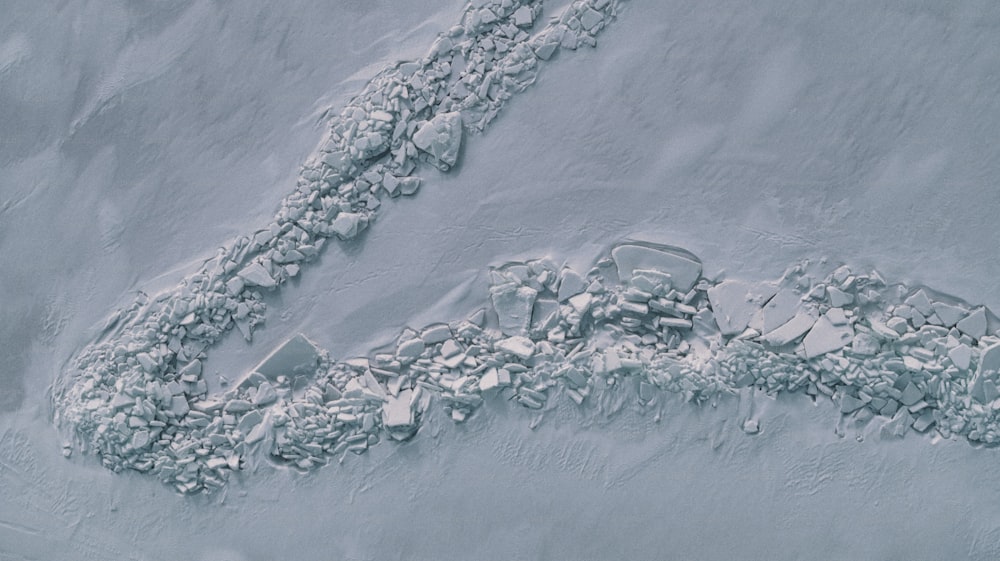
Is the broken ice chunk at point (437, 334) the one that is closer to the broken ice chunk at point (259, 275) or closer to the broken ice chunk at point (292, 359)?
the broken ice chunk at point (292, 359)

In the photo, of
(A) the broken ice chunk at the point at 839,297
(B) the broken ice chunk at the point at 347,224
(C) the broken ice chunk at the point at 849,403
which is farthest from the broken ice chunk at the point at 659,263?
(B) the broken ice chunk at the point at 347,224

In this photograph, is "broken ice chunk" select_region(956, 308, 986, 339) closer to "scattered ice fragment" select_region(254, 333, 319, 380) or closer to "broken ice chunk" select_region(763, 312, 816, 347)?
"broken ice chunk" select_region(763, 312, 816, 347)

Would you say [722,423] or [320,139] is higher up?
[320,139]

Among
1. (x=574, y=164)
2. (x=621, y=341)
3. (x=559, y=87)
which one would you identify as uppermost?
(x=559, y=87)

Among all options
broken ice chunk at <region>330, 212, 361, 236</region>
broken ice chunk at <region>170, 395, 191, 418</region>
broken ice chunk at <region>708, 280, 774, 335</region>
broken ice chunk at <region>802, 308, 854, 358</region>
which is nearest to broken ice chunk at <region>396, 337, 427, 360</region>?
broken ice chunk at <region>330, 212, 361, 236</region>

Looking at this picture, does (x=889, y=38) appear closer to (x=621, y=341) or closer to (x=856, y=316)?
(x=856, y=316)

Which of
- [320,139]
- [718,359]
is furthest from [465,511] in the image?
[320,139]

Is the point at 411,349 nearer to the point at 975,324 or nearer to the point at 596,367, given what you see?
the point at 596,367

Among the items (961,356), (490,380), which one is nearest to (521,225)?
(490,380)
